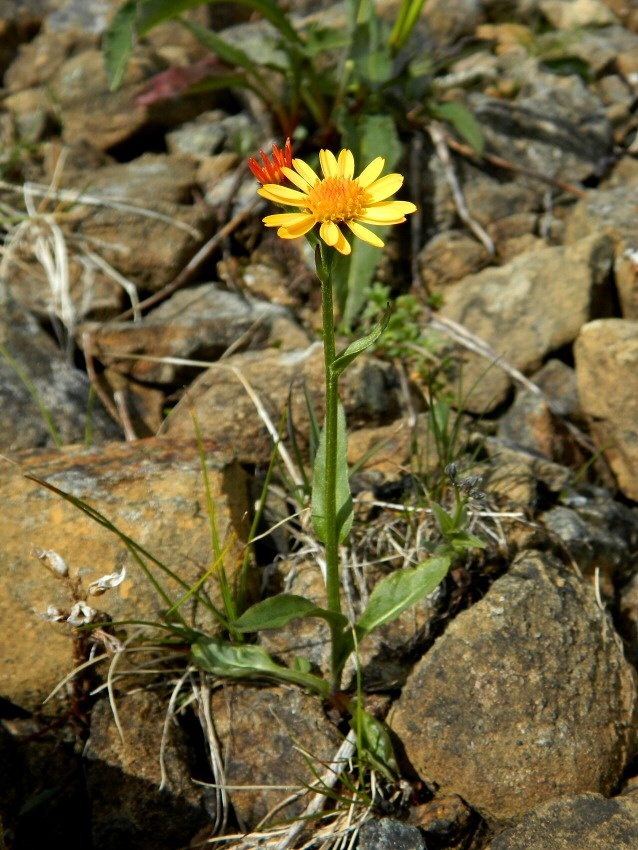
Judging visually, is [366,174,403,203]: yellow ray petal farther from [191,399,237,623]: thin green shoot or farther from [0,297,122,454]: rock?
[0,297,122,454]: rock

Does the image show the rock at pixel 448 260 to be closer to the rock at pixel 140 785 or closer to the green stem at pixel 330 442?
the green stem at pixel 330 442

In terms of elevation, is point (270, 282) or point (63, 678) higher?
point (270, 282)

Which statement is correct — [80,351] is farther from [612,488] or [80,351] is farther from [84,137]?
[612,488]

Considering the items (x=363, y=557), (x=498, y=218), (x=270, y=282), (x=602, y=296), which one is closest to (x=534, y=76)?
(x=498, y=218)

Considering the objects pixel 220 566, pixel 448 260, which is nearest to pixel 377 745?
pixel 220 566

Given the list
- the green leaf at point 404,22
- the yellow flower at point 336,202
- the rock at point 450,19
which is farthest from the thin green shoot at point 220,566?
the rock at point 450,19

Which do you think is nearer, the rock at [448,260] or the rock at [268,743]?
the rock at [268,743]

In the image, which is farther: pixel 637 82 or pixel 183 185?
pixel 637 82
